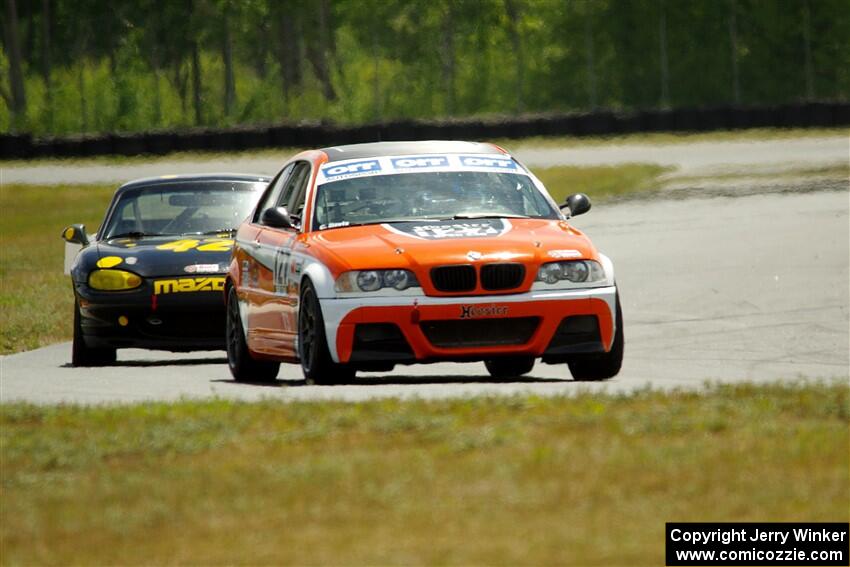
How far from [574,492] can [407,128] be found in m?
45.1

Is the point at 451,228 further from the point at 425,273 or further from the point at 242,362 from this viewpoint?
the point at 242,362

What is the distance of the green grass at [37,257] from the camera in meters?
17.0

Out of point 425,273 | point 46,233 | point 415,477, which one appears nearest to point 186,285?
point 425,273

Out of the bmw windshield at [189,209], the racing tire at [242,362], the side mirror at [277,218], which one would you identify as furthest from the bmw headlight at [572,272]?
the bmw windshield at [189,209]

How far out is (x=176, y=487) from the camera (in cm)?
636

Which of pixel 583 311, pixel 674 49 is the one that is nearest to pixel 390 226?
pixel 583 311

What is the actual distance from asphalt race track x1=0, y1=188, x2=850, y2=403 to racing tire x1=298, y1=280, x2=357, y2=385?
0.12m

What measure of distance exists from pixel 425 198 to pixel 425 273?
109 centimetres

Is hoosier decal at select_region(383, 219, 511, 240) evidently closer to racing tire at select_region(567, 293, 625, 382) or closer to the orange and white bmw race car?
the orange and white bmw race car

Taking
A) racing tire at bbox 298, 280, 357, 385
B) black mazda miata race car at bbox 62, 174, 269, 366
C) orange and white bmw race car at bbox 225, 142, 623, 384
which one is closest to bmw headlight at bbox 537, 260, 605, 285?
orange and white bmw race car at bbox 225, 142, 623, 384

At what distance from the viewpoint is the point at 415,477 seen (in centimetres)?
640

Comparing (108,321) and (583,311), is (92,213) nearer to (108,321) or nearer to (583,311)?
(108,321)

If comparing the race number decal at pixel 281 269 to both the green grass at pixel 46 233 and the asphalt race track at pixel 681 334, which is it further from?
the green grass at pixel 46 233

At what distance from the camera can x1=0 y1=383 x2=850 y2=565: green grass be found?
5469 millimetres
